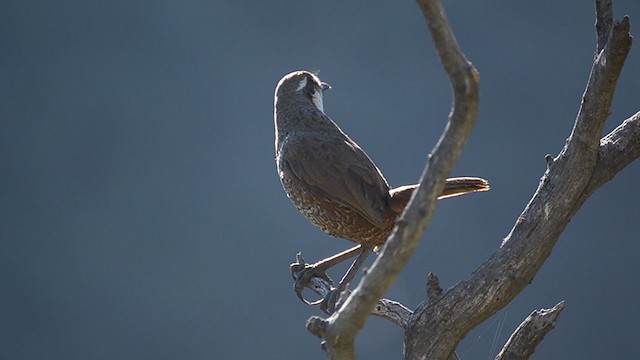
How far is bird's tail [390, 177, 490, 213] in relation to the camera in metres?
3.78

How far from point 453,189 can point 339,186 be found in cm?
47

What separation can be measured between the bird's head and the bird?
0.54 ft

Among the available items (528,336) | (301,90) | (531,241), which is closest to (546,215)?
(531,241)

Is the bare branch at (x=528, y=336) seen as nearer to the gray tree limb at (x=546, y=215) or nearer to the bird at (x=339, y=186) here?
the gray tree limb at (x=546, y=215)

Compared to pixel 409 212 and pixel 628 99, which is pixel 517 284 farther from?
pixel 628 99

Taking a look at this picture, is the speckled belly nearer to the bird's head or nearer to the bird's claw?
the bird's claw

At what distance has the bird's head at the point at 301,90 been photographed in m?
4.55

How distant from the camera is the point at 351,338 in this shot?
Answer: 2379 mm

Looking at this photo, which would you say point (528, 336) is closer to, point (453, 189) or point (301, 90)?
point (453, 189)

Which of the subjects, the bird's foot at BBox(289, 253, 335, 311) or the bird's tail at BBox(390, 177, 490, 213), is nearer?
the bird's tail at BBox(390, 177, 490, 213)

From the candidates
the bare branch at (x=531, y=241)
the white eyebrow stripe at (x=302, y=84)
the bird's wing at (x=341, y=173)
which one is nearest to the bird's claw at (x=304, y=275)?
the bird's wing at (x=341, y=173)

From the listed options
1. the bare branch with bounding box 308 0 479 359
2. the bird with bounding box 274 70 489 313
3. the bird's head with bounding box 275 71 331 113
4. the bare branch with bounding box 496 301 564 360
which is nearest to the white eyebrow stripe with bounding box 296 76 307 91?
the bird's head with bounding box 275 71 331 113

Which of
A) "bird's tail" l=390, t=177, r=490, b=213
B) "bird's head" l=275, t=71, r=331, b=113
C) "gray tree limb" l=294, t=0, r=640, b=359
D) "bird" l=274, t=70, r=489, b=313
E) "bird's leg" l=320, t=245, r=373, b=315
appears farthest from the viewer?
"bird's head" l=275, t=71, r=331, b=113

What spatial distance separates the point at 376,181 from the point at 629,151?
100 cm
